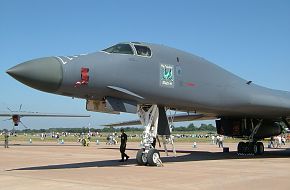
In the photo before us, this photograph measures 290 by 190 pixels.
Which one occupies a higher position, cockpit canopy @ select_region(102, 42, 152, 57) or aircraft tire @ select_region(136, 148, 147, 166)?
cockpit canopy @ select_region(102, 42, 152, 57)

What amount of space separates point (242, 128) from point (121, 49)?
9659 mm

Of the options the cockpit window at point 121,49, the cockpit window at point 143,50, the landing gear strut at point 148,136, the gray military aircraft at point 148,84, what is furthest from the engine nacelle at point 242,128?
the cockpit window at point 121,49

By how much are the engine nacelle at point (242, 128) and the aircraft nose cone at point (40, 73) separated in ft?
37.4

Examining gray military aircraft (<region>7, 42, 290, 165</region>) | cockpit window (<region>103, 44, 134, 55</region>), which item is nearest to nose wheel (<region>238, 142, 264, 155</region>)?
gray military aircraft (<region>7, 42, 290, 165</region>)

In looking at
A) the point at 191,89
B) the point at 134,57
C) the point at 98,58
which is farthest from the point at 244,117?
the point at 98,58

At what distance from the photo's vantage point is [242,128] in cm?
1952

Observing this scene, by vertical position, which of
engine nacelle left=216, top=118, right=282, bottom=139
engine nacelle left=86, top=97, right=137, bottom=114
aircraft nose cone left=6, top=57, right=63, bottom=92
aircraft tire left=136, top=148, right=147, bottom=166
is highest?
aircraft nose cone left=6, top=57, right=63, bottom=92

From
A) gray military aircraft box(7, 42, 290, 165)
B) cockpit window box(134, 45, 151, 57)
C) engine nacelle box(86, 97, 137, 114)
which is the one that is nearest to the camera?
gray military aircraft box(7, 42, 290, 165)

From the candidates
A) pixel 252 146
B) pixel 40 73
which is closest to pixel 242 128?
pixel 252 146

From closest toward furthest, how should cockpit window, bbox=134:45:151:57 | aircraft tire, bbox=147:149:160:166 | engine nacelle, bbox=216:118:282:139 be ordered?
cockpit window, bbox=134:45:151:57
aircraft tire, bbox=147:149:160:166
engine nacelle, bbox=216:118:282:139

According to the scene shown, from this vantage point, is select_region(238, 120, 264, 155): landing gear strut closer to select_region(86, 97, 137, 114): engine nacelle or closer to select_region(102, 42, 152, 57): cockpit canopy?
select_region(102, 42, 152, 57): cockpit canopy

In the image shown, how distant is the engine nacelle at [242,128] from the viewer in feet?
64.3

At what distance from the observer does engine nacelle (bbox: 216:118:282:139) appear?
19.6 meters

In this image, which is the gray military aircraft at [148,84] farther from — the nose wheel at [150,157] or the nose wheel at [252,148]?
the nose wheel at [252,148]
